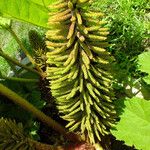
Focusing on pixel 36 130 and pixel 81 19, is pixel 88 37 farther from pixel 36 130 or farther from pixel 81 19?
pixel 36 130

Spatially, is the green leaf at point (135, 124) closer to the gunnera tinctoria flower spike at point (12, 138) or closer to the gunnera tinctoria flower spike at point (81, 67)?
the gunnera tinctoria flower spike at point (81, 67)

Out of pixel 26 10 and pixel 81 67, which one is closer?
pixel 81 67

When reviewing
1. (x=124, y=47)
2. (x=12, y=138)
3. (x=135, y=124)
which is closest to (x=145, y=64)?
(x=135, y=124)

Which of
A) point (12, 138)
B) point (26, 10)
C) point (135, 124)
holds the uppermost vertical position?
point (26, 10)

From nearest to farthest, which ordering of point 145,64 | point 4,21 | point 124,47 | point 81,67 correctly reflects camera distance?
point 81,67, point 145,64, point 4,21, point 124,47

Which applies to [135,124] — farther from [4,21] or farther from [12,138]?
[4,21]

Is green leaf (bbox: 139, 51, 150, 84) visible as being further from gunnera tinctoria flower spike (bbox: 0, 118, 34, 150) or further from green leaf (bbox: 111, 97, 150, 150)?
gunnera tinctoria flower spike (bbox: 0, 118, 34, 150)
